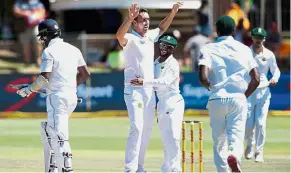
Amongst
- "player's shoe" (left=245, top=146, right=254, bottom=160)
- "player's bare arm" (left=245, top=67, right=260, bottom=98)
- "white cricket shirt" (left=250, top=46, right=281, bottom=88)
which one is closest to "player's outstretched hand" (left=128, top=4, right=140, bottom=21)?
"player's bare arm" (left=245, top=67, right=260, bottom=98)

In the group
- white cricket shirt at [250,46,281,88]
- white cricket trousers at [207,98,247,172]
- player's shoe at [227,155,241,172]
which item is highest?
white cricket shirt at [250,46,281,88]

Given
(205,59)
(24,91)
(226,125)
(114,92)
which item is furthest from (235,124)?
(114,92)

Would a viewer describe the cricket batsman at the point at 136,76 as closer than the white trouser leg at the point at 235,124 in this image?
No

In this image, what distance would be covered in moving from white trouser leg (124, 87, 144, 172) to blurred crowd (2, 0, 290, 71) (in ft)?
45.9

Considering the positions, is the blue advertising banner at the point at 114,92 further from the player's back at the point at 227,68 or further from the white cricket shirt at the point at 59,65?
the player's back at the point at 227,68

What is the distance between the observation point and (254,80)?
1198cm

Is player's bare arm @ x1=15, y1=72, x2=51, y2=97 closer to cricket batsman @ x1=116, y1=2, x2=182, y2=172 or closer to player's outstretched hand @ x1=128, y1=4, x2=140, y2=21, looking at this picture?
cricket batsman @ x1=116, y1=2, x2=182, y2=172

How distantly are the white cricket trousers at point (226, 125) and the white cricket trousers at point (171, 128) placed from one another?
4.13 feet

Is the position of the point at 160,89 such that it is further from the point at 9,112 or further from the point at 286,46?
the point at 286,46

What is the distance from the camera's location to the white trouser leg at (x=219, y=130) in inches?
469

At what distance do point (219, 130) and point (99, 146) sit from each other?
717 cm

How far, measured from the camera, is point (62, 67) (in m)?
12.4

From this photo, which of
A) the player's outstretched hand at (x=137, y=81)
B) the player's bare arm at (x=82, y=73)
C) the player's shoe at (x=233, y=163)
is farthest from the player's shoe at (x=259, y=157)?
the player's shoe at (x=233, y=163)

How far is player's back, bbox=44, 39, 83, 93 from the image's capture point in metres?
12.3
